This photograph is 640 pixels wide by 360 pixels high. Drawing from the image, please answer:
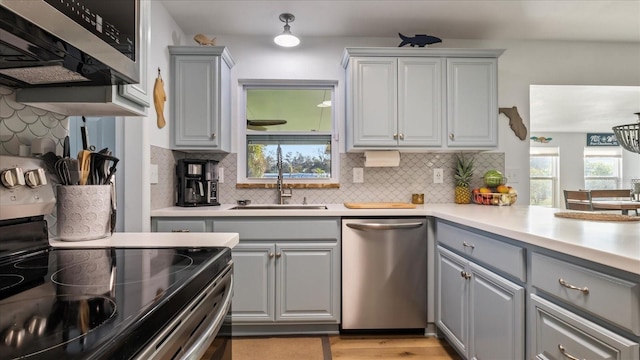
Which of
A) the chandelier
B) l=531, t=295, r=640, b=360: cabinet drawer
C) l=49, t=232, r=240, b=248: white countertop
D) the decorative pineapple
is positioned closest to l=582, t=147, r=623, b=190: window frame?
the decorative pineapple

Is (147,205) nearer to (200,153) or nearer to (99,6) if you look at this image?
(200,153)

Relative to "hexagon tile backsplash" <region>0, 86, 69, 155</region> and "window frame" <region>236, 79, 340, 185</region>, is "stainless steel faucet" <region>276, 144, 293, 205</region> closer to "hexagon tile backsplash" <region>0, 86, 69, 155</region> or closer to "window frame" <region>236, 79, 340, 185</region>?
"window frame" <region>236, 79, 340, 185</region>

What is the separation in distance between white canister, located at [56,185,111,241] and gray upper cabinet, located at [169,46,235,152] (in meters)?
1.32

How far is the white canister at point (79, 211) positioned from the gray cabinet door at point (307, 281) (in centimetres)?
120

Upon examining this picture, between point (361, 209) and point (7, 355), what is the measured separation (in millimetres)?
2026

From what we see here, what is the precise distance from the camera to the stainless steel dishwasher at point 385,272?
89.7 inches

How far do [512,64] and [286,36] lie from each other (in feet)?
6.56

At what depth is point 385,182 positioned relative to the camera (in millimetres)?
2885

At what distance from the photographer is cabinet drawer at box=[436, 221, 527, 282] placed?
135 centimetres

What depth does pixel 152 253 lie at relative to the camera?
3.45 feet

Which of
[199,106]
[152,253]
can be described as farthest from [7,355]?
[199,106]

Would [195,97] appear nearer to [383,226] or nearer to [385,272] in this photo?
[383,226]

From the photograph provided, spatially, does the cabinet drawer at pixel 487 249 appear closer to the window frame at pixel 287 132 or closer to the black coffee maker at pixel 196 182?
the window frame at pixel 287 132

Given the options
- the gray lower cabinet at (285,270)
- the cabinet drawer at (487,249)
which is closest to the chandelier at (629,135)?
the cabinet drawer at (487,249)
